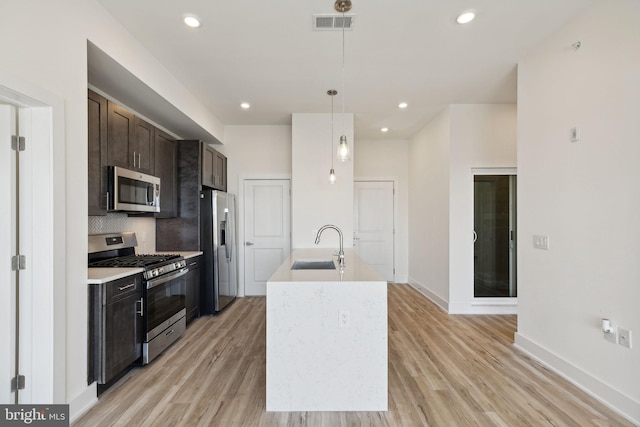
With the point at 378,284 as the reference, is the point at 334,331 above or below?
below

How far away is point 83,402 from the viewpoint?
2.00 m

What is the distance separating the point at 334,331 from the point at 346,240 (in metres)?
2.36

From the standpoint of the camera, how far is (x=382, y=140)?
5.80 metres

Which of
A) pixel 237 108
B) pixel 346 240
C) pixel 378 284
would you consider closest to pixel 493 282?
pixel 346 240

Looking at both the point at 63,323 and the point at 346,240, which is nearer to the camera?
the point at 63,323

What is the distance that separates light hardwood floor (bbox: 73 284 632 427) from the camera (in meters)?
1.92

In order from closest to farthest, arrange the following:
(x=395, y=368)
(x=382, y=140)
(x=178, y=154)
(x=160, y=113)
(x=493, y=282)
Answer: (x=395, y=368) → (x=160, y=113) → (x=178, y=154) → (x=493, y=282) → (x=382, y=140)

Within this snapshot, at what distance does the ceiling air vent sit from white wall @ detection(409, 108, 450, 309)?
2379 mm

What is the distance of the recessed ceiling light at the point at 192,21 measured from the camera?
2.29m

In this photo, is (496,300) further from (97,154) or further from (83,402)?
(97,154)

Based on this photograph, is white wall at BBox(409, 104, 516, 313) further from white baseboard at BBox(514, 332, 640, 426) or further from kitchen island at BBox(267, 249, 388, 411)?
kitchen island at BBox(267, 249, 388, 411)

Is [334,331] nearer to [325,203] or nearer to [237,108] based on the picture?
[325,203]

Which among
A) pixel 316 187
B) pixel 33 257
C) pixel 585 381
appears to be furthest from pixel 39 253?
pixel 585 381

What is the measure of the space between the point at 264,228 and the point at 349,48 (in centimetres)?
314
